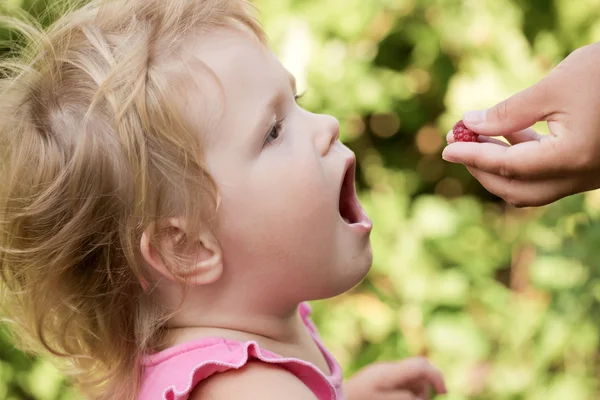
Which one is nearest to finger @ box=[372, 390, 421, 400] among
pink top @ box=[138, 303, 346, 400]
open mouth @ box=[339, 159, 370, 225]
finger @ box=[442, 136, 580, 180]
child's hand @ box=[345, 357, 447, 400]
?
child's hand @ box=[345, 357, 447, 400]

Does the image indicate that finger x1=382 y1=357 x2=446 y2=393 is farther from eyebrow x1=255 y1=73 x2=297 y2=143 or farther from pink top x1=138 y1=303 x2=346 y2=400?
eyebrow x1=255 y1=73 x2=297 y2=143

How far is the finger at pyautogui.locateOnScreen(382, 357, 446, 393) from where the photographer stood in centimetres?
147

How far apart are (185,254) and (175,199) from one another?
76mm

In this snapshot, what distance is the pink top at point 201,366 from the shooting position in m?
1.12

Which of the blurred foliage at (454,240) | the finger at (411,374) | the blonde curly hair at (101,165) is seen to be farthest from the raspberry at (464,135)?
the blurred foliage at (454,240)

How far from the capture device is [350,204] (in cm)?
129

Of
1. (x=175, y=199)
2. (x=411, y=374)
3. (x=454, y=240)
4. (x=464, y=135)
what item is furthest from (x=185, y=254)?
(x=454, y=240)

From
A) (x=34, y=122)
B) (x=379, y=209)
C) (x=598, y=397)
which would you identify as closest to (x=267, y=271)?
(x=34, y=122)

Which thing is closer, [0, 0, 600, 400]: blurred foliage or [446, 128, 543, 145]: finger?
[446, 128, 543, 145]: finger

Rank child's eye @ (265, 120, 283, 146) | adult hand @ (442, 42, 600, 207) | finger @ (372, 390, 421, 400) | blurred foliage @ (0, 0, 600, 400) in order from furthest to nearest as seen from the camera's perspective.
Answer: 1. blurred foliage @ (0, 0, 600, 400)
2. finger @ (372, 390, 421, 400)
3. child's eye @ (265, 120, 283, 146)
4. adult hand @ (442, 42, 600, 207)

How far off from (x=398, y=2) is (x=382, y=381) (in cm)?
118

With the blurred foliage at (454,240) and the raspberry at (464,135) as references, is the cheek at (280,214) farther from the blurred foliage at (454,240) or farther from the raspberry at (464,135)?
the blurred foliage at (454,240)

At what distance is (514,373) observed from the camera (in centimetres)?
222

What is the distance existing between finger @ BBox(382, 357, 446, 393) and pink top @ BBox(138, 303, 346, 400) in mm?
234
